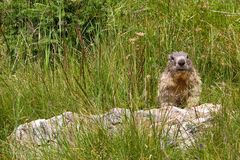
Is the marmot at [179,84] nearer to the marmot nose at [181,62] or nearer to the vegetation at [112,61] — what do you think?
the marmot nose at [181,62]

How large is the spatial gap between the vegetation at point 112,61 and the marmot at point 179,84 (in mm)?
152

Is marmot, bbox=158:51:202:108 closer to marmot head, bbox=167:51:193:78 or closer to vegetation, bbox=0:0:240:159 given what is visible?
marmot head, bbox=167:51:193:78

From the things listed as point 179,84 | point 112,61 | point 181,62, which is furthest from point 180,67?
point 112,61

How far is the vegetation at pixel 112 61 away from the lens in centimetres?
476

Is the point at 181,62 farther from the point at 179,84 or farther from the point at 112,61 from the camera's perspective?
the point at 112,61

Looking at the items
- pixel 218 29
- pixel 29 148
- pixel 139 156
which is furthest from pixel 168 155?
pixel 218 29

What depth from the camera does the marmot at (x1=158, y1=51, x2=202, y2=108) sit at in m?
6.24

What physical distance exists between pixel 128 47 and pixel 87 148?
2756 millimetres

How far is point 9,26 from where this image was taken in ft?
27.7

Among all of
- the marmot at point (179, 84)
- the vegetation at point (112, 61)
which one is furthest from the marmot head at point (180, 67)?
the vegetation at point (112, 61)

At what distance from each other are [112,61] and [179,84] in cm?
75

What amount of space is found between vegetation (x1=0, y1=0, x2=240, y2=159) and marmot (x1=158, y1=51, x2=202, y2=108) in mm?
152

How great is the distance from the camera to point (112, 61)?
676 cm

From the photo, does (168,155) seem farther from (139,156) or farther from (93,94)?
(93,94)
